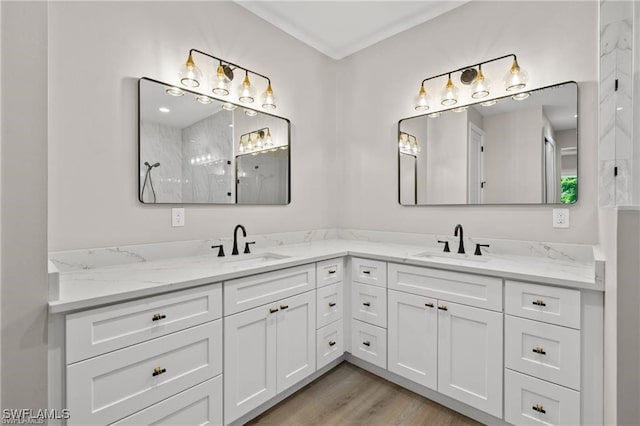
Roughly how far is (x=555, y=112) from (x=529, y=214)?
0.65 metres

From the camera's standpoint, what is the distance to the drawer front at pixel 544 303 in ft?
4.49

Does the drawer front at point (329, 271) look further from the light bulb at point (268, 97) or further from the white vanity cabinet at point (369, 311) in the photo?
the light bulb at point (268, 97)

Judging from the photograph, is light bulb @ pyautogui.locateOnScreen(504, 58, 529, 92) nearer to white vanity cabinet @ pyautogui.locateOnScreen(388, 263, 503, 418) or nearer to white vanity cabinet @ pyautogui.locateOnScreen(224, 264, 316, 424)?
white vanity cabinet @ pyautogui.locateOnScreen(388, 263, 503, 418)

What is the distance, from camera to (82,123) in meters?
1.60

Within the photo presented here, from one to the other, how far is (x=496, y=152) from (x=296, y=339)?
6.08 ft

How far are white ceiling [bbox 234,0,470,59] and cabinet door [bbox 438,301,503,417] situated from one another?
88.3 inches

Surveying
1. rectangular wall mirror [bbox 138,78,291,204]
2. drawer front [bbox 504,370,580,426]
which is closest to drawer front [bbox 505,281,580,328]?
drawer front [bbox 504,370,580,426]

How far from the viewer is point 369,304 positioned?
2145 mm

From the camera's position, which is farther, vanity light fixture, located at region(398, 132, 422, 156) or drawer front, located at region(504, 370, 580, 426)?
vanity light fixture, located at region(398, 132, 422, 156)

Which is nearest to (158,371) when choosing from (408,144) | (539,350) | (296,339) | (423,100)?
(296,339)

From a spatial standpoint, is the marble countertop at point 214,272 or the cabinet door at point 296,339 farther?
the cabinet door at point 296,339

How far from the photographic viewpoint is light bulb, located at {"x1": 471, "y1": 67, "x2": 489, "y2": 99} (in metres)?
2.14

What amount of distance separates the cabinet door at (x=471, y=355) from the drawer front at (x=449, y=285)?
47 mm

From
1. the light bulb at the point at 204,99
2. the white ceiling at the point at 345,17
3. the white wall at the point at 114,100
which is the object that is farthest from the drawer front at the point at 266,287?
the white ceiling at the point at 345,17
